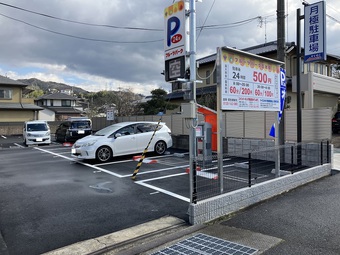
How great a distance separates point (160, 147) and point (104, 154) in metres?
2.60

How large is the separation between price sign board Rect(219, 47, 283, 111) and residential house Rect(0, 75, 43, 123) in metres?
29.8

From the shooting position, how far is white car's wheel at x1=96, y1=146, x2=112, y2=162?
10.2 metres

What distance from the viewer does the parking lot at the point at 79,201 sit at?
4.16 metres

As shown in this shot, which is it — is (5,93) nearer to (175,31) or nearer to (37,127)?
(37,127)

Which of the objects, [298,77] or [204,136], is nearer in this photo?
[298,77]

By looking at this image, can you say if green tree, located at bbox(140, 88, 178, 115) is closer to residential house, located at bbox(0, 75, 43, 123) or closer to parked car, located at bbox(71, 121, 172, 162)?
parked car, located at bbox(71, 121, 172, 162)

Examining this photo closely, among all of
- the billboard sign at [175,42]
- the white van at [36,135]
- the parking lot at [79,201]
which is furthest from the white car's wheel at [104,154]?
the white van at [36,135]

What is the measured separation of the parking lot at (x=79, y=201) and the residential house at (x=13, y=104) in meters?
23.8

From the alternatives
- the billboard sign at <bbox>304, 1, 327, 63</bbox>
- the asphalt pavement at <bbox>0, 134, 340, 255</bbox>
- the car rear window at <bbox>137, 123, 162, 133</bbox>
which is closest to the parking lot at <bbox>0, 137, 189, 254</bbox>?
the asphalt pavement at <bbox>0, 134, 340, 255</bbox>

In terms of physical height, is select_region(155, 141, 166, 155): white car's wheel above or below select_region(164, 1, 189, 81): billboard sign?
below

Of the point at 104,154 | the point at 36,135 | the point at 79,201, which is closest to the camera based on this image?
the point at 79,201

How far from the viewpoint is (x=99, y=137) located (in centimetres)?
1050

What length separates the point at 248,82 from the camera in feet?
19.4

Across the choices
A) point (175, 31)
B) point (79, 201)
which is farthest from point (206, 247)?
point (175, 31)
